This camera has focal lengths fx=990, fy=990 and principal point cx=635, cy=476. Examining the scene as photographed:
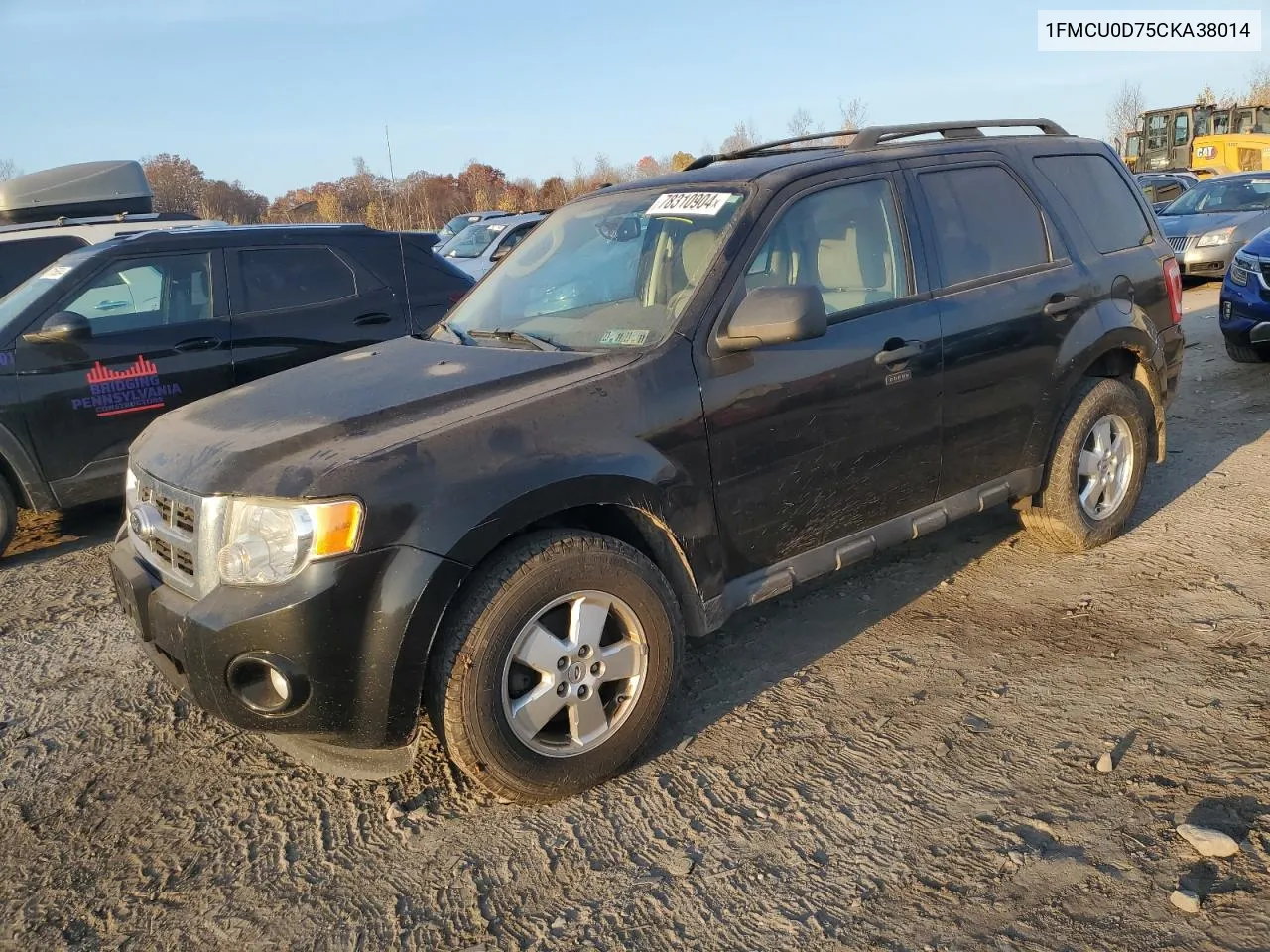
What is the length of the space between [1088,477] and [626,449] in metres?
2.76

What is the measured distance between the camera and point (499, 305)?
409 cm

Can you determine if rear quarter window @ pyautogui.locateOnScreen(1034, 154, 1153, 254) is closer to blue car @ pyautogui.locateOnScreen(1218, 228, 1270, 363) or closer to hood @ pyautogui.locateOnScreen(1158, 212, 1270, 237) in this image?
blue car @ pyautogui.locateOnScreen(1218, 228, 1270, 363)

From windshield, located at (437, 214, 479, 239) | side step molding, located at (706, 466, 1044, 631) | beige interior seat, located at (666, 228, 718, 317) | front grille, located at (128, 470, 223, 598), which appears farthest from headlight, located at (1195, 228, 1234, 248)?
front grille, located at (128, 470, 223, 598)

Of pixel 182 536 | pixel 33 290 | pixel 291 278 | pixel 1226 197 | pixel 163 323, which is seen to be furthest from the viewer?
pixel 1226 197

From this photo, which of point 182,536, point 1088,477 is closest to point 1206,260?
point 1088,477

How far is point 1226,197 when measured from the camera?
14.1 meters

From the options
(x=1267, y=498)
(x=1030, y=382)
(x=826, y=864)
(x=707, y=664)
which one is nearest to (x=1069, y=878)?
(x=826, y=864)

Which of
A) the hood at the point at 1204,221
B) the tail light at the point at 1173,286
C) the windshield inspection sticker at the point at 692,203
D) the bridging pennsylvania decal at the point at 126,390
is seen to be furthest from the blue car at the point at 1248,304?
the bridging pennsylvania decal at the point at 126,390

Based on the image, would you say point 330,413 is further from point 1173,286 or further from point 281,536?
point 1173,286

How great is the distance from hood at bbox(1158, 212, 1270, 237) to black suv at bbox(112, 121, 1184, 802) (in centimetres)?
1034

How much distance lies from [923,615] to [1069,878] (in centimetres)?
175

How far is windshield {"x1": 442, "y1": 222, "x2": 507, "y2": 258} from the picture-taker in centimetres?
1469

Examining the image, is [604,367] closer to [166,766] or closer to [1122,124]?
[166,766]

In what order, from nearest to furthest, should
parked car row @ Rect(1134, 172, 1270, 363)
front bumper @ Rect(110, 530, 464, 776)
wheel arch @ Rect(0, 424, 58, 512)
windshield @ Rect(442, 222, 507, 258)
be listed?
front bumper @ Rect(110, 530, 464, 776), wheel arch @ Rect(0, 424, 58, 512), parked car row @ Rect(1134, 172, 1270, 363), windshield @ Rect(442, 222, 507, 258)
